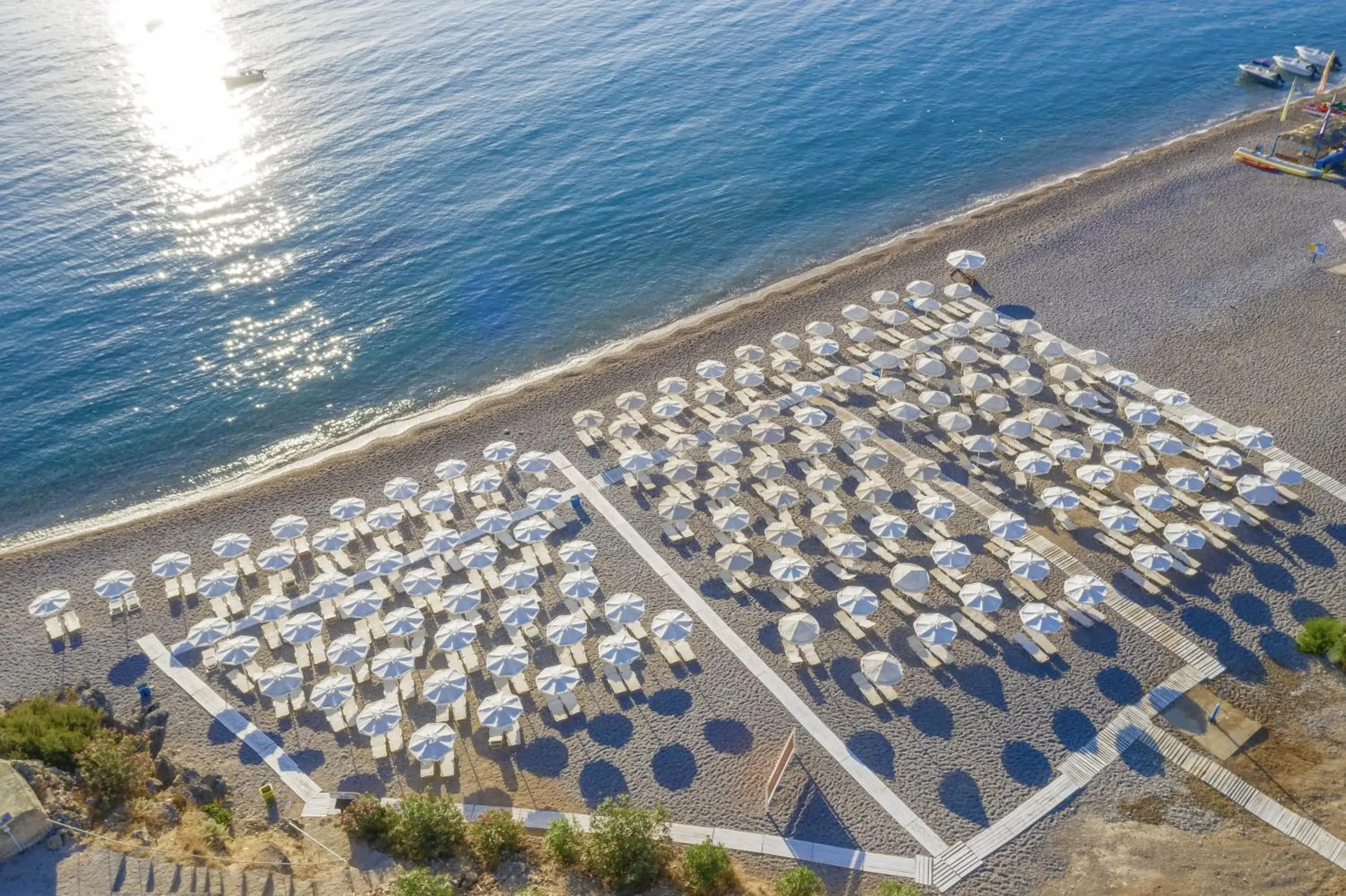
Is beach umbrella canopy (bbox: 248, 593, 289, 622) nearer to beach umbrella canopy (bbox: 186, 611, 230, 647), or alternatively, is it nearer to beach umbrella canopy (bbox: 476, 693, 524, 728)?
beach umbrella canopy (bbox: 186, 611, 230, 647)

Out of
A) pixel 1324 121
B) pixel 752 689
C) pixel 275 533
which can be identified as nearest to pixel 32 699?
pixel 275 533

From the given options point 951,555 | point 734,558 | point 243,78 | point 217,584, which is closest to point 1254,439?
point 951,555

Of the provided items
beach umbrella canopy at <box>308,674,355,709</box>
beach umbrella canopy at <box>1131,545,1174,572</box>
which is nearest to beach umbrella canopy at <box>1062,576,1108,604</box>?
beach umbrella canopy at <box>1131,545,1174,572</box>

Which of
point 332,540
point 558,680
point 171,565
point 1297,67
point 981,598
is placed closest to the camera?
point 558,680

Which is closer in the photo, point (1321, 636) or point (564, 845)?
point (564, 845)

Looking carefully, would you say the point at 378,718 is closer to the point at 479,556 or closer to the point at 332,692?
the point at 332,692

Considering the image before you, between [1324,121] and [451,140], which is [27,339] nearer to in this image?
[451,140]
